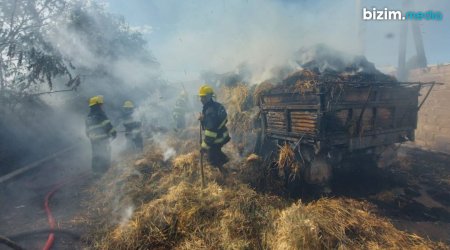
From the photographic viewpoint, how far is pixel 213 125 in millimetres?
6016

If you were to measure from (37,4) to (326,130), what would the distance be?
36.2ft

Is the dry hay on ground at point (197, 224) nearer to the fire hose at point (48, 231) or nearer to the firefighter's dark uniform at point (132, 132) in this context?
the fire hose at point (48, 231)

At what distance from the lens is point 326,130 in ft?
17.3

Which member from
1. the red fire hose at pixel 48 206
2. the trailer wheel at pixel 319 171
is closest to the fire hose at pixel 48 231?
the red fire hose at pixel 48 206

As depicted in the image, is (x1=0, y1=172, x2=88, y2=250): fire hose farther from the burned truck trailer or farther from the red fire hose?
the burned truck trailer

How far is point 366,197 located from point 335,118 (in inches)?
70.6

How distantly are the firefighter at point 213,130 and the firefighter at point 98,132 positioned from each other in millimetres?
3304

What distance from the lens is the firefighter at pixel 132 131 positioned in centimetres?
998

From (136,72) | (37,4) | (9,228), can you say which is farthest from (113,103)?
(9,228)

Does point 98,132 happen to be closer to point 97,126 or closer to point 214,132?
point 97,126

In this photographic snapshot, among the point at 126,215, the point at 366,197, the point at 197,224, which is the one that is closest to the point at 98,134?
the point at 126,215

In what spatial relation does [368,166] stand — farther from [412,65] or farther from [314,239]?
[412,65]

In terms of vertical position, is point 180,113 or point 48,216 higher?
point 180,113

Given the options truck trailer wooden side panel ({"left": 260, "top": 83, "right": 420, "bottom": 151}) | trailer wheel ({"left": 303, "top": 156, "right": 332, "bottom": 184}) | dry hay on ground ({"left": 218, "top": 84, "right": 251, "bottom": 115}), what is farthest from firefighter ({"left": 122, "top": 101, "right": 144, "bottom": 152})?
trailer wheel ({"left": 303, "top": 156, "right": 332, "bottom": 184})
